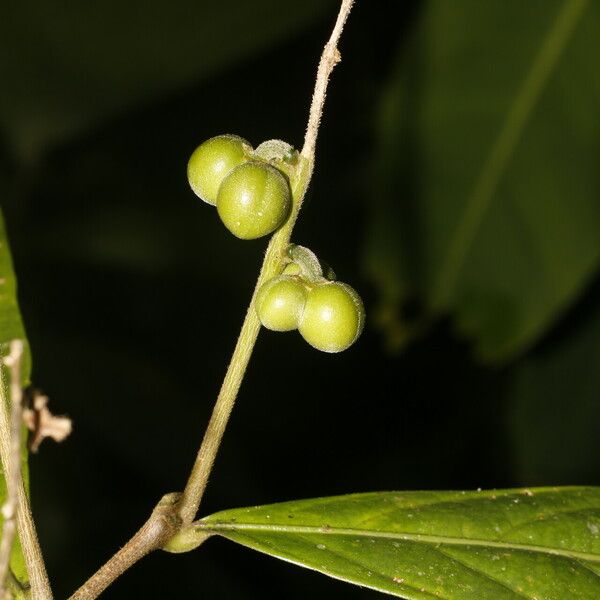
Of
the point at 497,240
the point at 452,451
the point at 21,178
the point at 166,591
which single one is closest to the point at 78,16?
the point at 21,178

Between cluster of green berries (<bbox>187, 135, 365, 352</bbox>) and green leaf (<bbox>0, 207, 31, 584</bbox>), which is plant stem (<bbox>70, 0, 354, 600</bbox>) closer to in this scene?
cluster of green berries (<bbox>187, 135, 365, 352</bbox>)

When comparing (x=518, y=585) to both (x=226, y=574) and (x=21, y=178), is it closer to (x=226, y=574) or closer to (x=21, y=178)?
(x=226, y=574)

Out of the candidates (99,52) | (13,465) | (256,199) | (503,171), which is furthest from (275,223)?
(99,52)

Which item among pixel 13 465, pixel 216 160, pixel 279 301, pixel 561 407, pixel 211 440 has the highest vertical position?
pixel 561 407

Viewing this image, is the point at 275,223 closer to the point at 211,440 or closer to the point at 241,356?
the point at 241,356

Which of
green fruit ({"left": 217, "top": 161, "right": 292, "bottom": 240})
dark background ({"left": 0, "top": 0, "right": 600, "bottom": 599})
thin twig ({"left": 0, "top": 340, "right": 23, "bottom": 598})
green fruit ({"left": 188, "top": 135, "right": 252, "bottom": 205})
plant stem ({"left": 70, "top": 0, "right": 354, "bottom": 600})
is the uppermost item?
dark background ({"left": 0, "top": 0, "right": 600, "bottom": 599})

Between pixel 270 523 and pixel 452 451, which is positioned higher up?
pixel 452 451

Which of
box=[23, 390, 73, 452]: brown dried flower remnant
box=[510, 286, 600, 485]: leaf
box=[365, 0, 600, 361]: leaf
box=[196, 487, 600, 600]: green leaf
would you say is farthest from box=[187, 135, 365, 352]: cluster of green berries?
box=[510, 286, 600, 485]: leaf
